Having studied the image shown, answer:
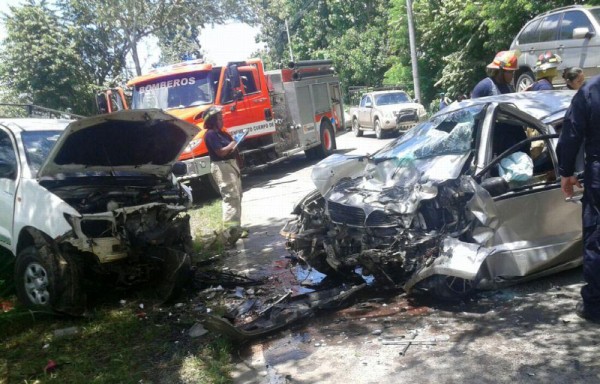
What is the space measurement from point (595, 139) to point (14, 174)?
5083mm

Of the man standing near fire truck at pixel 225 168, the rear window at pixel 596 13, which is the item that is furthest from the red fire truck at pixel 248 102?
the rear window at pixel 596 13

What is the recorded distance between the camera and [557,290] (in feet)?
14.7

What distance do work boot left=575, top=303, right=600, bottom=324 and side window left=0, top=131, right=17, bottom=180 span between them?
16.7 feet

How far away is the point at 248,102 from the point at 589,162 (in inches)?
351

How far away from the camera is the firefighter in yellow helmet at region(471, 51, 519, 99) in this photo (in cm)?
697

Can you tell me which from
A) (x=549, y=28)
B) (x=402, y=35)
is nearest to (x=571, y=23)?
(x=549, y=28)

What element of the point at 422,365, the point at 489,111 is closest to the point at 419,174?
the point at 489,111

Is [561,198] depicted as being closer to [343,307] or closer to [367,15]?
[343,307]

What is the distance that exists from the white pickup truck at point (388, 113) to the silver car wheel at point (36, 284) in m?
15.1

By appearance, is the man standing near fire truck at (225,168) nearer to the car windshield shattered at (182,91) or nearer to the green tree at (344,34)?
the car windshield shattered at (182,91)

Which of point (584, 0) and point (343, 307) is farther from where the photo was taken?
point (584, 0)

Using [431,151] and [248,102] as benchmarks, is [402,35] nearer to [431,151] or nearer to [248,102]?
[248,102]

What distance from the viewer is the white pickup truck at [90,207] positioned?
4.72 m

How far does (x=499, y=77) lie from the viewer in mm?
7113
